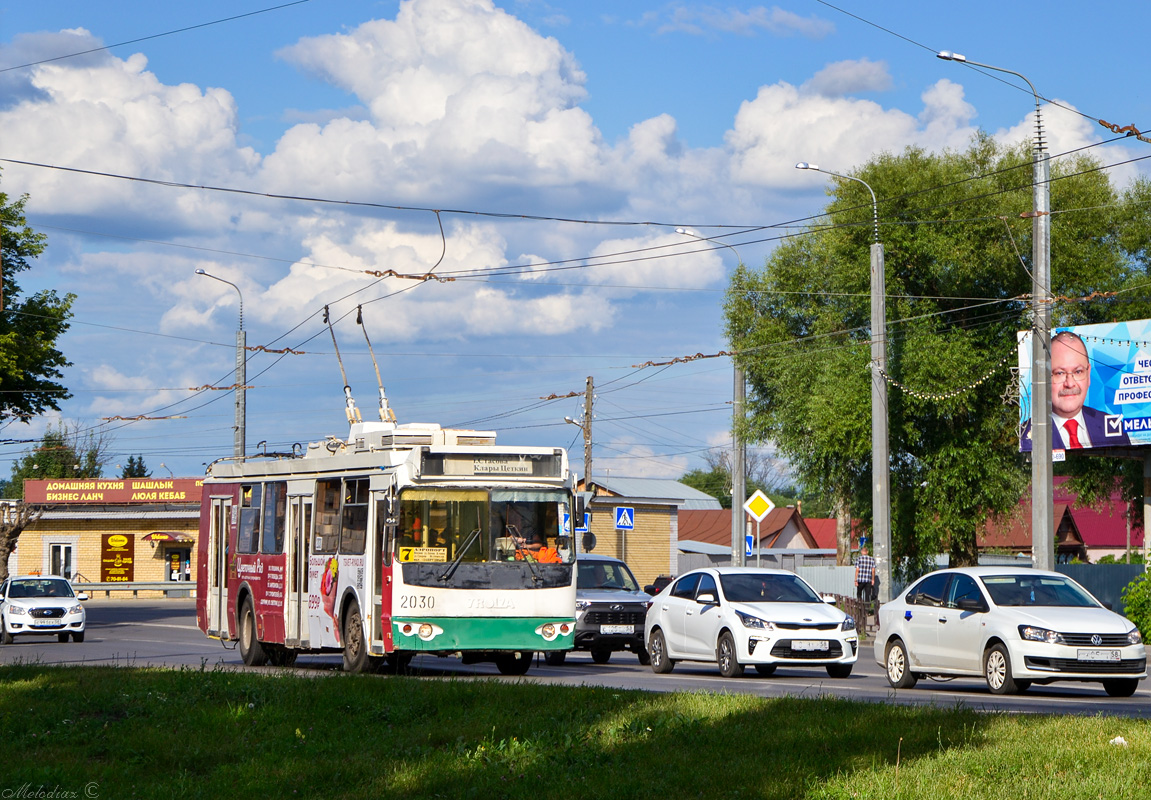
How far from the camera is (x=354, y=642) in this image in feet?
60.5

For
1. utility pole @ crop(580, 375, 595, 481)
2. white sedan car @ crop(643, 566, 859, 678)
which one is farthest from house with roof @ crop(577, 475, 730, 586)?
Answer: white sedan car @ crop(643, 566, 859, 678)

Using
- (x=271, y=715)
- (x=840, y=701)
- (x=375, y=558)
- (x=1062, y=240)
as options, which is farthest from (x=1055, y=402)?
(x=271, y=715)

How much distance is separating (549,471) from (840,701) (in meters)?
7.30

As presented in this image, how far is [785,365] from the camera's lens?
4062 cm

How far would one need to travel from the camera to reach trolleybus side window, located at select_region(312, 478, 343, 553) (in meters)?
19.3

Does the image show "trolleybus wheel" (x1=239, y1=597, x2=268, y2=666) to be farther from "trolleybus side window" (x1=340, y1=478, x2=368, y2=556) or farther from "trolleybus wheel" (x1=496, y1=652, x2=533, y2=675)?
"trolleybus wheel" (x1=496, y1=652, x2=533, y2=675)

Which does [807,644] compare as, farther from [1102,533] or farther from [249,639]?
[1102,533]

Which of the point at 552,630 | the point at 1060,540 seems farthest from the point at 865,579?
the point at 1060,540

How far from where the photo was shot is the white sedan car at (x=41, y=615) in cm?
3162

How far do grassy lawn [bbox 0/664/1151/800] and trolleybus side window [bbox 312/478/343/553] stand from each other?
6217 millimetres

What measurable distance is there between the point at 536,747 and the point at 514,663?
409 inches

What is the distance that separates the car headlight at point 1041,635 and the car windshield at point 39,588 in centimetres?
2343

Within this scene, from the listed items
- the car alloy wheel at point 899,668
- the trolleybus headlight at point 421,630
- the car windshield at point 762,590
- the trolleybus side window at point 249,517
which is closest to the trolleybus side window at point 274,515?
the trolleybus side window at point 249,517

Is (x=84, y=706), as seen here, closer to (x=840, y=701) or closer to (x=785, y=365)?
(x=840, y=701)
